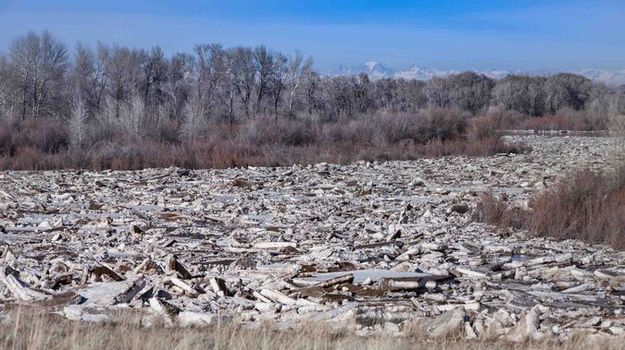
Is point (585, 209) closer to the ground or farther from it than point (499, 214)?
farther from it

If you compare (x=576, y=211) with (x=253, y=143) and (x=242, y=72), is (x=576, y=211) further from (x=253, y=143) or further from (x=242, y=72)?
(x=242, y=72)

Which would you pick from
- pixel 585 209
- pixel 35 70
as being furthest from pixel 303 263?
pixel 35 70

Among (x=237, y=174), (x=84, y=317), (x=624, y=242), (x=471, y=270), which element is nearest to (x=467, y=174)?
(x=237, y=174)

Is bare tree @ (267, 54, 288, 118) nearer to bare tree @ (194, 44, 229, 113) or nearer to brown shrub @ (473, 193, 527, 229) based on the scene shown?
bare tree @ (194, 44, 229, 113)

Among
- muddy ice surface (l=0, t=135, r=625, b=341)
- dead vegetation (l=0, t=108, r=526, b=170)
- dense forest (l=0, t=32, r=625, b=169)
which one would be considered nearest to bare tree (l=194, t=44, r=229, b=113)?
dense forest (l=0, t=32, r=625, b=169)

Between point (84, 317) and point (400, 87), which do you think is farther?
point (400, 87)

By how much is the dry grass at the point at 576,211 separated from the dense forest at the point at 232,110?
2236mm

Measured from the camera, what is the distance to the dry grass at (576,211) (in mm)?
11953

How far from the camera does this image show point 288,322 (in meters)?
6.95

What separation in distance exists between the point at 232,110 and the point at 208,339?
2115 inches

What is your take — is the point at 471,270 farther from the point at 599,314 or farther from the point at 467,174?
the point at 467,174

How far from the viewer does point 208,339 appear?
5.78 metres

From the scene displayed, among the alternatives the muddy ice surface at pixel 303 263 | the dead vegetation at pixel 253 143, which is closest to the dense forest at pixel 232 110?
the dead vegetation at pixel 253 143

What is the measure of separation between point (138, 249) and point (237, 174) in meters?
13.2
